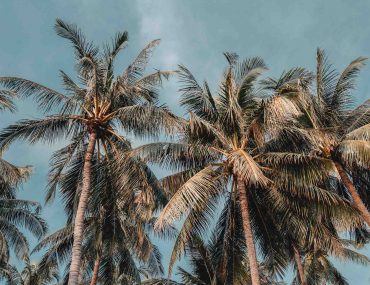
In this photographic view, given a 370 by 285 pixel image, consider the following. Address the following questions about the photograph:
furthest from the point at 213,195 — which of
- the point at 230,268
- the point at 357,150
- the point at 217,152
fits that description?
the point at 357,150

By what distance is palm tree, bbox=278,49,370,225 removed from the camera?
15.8 m

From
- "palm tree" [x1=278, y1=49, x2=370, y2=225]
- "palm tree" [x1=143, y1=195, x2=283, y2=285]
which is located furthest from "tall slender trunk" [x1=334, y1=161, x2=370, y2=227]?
"palm tree" [x1=143, y1=195, x2=283, y2=285]

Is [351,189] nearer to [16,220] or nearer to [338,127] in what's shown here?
[338,127]

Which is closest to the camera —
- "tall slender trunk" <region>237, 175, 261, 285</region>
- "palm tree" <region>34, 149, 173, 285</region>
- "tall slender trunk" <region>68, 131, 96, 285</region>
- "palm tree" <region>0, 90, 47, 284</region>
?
"tall slender trunk" <region>68, 131, 96, 285</region>

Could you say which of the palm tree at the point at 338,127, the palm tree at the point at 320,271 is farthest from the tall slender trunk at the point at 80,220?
the palm tree at the point at 320,271

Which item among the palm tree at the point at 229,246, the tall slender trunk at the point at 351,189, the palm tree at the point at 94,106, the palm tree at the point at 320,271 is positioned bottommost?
the palm tree at the point at 320,271

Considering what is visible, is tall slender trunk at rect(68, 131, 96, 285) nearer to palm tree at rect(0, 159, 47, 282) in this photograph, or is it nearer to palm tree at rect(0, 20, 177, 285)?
palm tree at rect(0, 20, 177, 285)

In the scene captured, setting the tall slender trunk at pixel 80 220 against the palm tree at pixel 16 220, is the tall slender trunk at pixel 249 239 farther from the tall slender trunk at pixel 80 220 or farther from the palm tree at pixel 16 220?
the palm tree at pixel 16 220

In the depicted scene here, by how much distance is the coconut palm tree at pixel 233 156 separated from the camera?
→ 47.5ft

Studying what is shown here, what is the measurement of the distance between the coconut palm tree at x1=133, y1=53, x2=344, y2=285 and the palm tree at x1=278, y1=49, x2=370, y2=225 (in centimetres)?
100

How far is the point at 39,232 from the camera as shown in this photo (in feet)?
78.8

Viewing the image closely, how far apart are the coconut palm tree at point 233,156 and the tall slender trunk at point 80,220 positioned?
1.53 m

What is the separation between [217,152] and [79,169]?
4913mm

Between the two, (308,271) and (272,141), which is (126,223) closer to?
(272,141)
